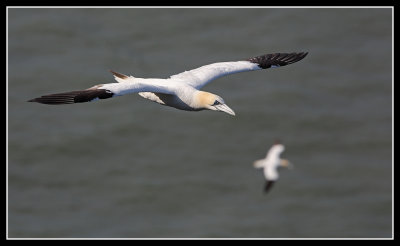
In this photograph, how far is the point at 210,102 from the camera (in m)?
17.7

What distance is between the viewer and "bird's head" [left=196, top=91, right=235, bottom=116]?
1773cm

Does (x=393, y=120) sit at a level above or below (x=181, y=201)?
above

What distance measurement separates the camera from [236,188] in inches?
1229

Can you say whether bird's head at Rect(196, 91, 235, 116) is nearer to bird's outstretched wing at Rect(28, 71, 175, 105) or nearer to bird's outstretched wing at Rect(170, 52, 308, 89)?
bird's outstretched wing at Rect(28, 71, 175, 105)

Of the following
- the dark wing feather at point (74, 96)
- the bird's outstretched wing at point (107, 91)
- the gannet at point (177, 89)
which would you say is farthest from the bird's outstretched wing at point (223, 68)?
the dark wing feather at point (74, 96)

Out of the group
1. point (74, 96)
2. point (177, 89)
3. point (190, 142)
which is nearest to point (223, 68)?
point (177, 89)

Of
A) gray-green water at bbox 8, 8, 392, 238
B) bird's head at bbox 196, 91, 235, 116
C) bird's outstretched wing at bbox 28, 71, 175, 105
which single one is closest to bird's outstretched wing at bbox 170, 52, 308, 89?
bird's head at bbox 196, 91, 235, 116

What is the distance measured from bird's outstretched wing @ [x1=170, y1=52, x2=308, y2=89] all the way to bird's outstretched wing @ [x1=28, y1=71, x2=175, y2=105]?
4.10 feet

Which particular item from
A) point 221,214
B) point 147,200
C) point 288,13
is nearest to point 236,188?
point 221,214

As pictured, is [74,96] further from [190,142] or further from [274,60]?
[190,142]

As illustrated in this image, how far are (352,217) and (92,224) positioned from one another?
10022 mm

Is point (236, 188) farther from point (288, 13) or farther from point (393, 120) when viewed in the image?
point (288, 13)

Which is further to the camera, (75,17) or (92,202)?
(75,17)
